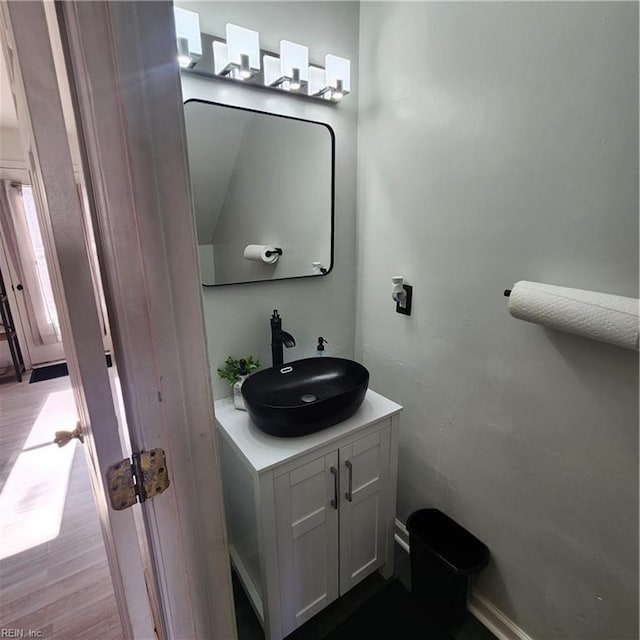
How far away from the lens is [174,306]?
547 mm

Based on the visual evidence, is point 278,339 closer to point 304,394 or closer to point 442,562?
point 304,394

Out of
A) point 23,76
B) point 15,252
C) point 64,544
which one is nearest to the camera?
point 23,76

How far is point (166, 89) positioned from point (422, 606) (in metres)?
1.86

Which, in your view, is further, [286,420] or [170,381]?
[286,420]

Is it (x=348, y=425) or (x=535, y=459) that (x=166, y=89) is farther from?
(x=535, y=459)

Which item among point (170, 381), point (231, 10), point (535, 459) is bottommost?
point (535, 459)

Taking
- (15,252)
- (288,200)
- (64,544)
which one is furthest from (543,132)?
(15,252)

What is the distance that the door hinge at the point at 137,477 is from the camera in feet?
1.89

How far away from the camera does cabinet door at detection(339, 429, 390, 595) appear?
4.25 feet

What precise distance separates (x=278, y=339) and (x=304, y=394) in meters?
0.26

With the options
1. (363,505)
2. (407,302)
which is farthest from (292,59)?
(363,505)

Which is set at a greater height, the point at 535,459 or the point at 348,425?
the point at 348,425

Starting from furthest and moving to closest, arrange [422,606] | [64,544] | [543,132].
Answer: [64,544], [422,606], [543,132]

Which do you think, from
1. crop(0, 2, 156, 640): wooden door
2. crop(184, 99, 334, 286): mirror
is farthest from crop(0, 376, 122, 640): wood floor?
crop(184, 99, 334, 286): mirror
